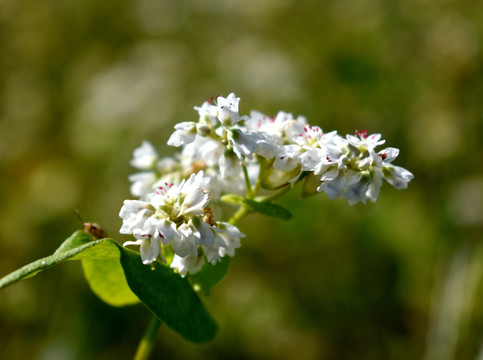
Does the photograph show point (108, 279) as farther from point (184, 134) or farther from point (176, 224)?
point (184, 134)

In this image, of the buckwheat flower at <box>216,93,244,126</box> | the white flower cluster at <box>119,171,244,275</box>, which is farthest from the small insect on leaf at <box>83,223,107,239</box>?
the buckwheat flower at <box>216,93,244,126</box>

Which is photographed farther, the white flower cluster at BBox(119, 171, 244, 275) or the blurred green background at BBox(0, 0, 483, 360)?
the blurred green background at BBox(0, 0, 483, 360)

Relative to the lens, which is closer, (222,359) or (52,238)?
(222,359)

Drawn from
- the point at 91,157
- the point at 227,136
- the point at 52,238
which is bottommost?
the point at 52,238

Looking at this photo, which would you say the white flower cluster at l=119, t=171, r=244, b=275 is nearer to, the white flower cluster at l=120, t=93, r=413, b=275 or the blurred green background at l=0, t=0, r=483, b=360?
the white flower cluster at l=120, t=93, r=413, b=275

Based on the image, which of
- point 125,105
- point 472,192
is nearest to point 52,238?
point 125,105

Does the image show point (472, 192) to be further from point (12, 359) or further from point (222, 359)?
point (12, 359)
